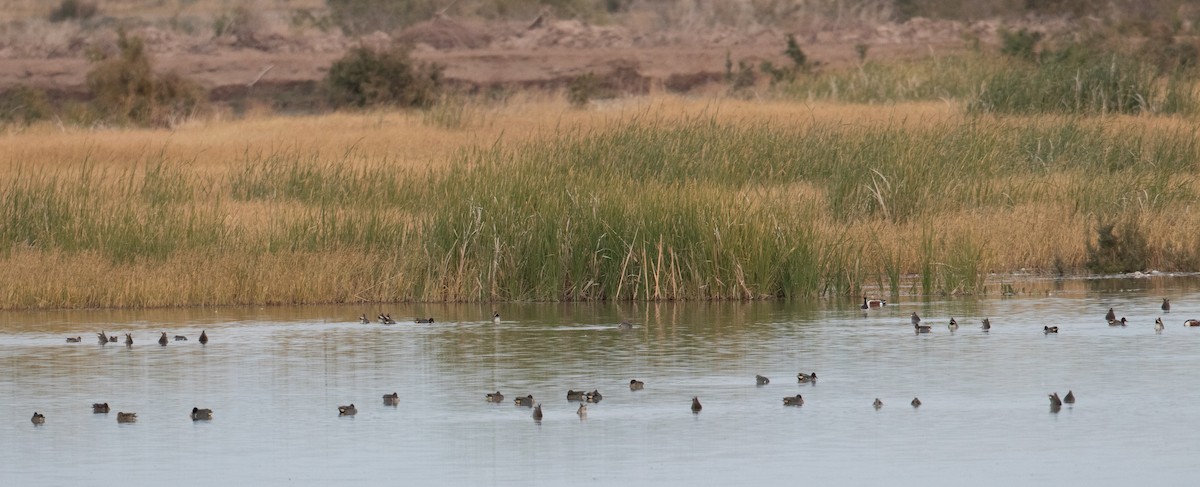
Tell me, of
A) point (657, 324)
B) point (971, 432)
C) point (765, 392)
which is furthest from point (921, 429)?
point (657, 324)

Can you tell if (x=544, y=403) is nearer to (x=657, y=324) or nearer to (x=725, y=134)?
(x=657, y=324)

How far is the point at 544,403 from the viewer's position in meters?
11.0

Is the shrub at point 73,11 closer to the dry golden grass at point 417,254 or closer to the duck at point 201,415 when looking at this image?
the dry golden grass at point 417,254

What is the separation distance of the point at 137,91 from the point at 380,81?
526 centimetres

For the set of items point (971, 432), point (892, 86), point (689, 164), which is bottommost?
point (971, 432)

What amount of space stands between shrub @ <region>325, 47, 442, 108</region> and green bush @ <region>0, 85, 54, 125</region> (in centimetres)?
647

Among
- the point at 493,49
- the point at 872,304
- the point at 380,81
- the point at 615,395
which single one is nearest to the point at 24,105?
the point at 380,81

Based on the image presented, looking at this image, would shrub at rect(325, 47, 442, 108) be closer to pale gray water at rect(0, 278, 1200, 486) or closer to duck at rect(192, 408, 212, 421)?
pale gray water at rect(0, 278, 1200, 486)

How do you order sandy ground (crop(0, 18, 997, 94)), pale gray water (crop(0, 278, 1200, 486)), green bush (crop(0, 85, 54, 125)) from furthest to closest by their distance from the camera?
sandy ground (crop(0, 18, 997, 94))
green bush (crop(0, 85, 54, 125))
pale gray water (crop(0, 278, 1200, 486))

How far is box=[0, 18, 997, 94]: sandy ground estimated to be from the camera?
4872cm

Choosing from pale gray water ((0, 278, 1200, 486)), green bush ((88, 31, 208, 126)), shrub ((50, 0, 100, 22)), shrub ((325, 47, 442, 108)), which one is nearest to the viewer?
pale gray water ((0, 278, 1200, 486))

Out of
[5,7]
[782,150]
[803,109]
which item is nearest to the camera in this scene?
[782,150]

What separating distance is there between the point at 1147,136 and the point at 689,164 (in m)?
8.19

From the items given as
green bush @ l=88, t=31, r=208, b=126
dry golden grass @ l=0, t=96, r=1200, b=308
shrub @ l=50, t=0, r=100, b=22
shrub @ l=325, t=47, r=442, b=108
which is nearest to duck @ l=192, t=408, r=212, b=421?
dry golden grass @ l=0, t=96, r=1200, b=308
